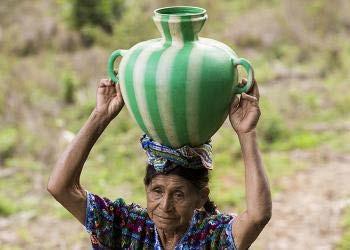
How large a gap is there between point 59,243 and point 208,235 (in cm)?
332

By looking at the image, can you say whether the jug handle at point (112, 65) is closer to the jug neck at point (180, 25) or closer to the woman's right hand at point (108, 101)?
the woman's right hand at point (108, 101)

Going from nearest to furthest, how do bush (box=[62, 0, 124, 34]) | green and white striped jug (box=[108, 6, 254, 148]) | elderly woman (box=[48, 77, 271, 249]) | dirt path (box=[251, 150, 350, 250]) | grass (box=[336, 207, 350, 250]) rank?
green and white striped jug (box=[108, 6, 254, 148]) → elderly woman (box=[48, 77, 271, 249]) → grass (box=[336, 207, 350, 250]) → dirt path (box=[251, 150, 350, 250]) → bush (box=[62, 0, 124, 34])

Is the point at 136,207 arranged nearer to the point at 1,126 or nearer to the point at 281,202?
the point at 281,202

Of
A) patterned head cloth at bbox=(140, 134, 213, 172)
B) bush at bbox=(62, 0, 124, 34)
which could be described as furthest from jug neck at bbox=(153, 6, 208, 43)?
bush at bbox=(62, 0, 124, 34)

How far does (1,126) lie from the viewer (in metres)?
8.10

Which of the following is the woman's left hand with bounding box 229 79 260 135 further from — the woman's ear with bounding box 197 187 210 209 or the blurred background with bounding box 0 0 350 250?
the blurred background with bounding box 0 0 350 250

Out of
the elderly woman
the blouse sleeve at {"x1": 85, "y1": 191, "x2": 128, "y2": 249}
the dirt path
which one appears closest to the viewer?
the elderly woman

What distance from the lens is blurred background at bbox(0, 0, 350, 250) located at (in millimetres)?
5922

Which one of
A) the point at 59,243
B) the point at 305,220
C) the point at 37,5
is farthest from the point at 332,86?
the point at 37,5

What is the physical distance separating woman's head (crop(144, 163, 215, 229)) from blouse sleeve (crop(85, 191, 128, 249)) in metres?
0.17

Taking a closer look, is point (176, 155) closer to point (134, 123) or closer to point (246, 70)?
point (246, 70)

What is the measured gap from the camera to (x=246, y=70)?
2.07 m

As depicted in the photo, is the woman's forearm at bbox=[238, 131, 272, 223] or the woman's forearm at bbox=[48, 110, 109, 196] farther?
the woman's forearm at bbox=[48, 110, 109, 196]

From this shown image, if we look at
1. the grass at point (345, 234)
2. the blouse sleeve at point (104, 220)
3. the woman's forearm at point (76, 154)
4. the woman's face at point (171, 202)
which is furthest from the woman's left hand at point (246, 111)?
the grass at point (345, 234)
